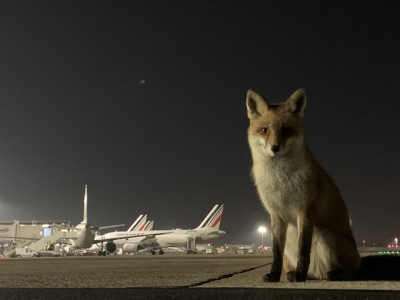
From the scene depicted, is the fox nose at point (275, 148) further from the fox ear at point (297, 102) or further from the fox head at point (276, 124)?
the fox ear at point (297, 102)

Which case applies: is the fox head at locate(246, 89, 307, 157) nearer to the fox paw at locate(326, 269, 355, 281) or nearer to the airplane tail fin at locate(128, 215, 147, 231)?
the fox paw at locate(326, 269, 355, 281)

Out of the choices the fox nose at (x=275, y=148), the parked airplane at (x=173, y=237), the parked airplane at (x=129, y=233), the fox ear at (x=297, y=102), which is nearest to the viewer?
the fox nose at (x=275, y=148)

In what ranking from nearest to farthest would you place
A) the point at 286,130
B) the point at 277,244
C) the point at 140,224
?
1. the point at 286,130
2. the point at 277,244
3. the point at 140,224

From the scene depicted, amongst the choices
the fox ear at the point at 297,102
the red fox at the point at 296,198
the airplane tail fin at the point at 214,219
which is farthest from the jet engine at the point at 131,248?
the fox ear at the point at 297,102

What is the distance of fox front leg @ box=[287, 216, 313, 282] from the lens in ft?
11.7

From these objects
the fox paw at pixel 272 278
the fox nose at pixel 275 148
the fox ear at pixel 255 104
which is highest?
the fox ear at pixel 255 104

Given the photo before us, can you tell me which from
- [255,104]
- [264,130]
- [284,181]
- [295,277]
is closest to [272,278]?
[295,277]

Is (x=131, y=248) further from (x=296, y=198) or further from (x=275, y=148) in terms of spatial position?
(x=275, y=148)

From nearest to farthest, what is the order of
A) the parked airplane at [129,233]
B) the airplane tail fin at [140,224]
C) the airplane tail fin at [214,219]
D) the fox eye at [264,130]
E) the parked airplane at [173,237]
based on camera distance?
the fox eye at [264,130] < the parked airplane at [173,237] < the parked airplane at [129,233] < the airplane tail fin at [214,219] < the airplane tail fin at [140,224]

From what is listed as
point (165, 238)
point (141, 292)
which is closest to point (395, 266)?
point (141, 292)

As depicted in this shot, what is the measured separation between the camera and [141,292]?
2.69 metres

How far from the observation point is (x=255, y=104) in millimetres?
3734

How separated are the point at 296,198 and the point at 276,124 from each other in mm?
581

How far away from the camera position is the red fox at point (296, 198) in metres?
3.56
